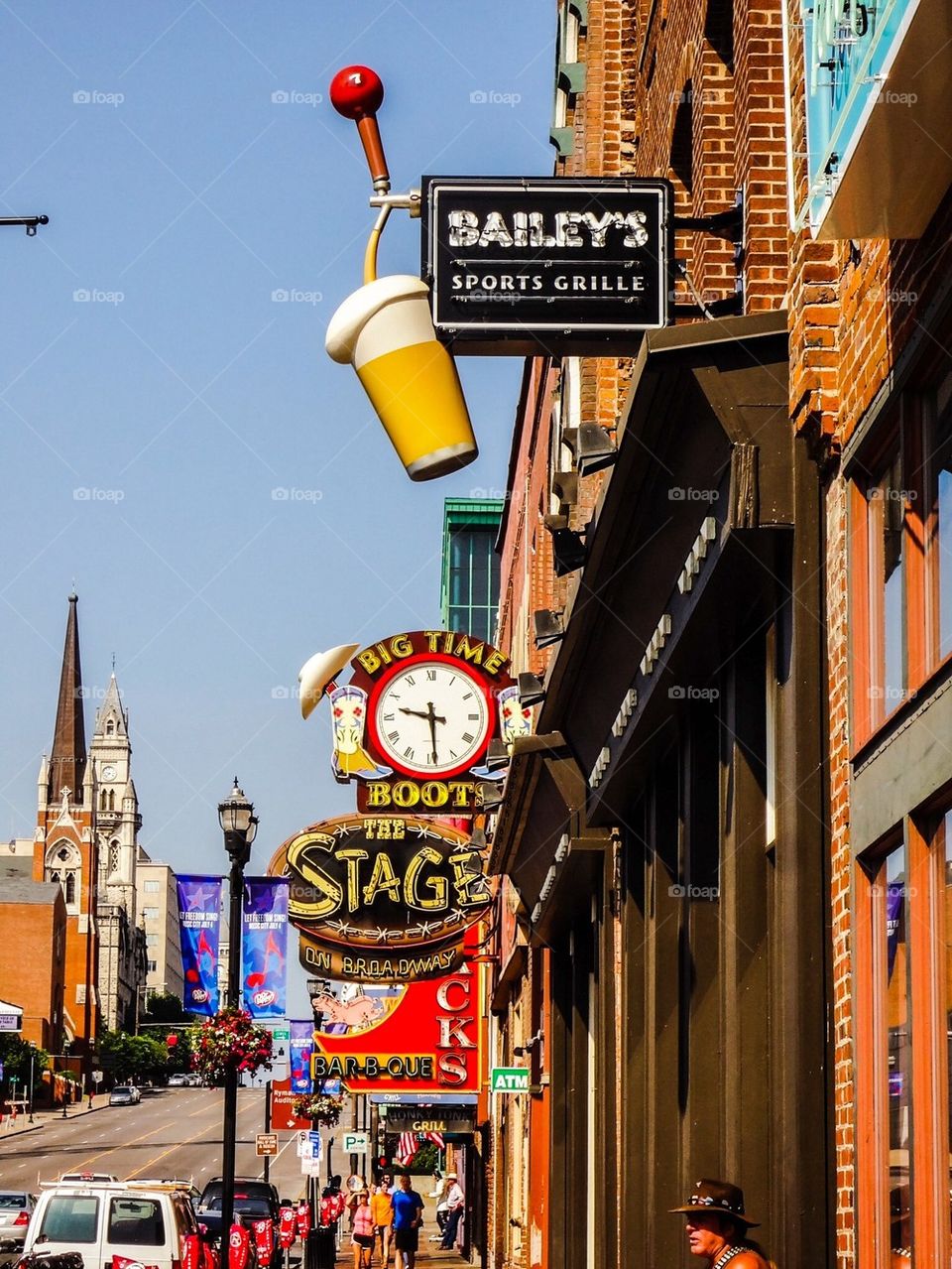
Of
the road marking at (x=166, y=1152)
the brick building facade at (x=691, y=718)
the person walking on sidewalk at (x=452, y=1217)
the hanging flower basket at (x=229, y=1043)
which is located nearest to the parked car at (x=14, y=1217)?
the person walking on sidewalk at (x=452, y=1217)

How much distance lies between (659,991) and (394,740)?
12.2m

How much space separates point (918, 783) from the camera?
672cm

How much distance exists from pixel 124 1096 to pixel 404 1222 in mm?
113202

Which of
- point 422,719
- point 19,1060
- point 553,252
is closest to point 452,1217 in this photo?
point 422,719

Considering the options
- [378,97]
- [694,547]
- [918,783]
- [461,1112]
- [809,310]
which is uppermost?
[378,97]

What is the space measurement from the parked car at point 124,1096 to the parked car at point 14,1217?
9817 cm

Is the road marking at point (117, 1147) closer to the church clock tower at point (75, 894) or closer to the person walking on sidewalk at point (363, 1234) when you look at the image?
the person walking on sidewalk at point (363, 1234)

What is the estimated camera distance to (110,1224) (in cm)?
2259

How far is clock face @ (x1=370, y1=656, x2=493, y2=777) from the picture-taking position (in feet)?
78.1

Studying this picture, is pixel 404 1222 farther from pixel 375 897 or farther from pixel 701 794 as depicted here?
pixel 701 794

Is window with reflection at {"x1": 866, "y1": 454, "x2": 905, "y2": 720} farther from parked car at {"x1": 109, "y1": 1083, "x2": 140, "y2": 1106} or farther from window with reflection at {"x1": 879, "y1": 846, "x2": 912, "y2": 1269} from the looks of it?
parked car at {"x1": 109, "y1": 1083, "x2": 140, "y2": 1106}

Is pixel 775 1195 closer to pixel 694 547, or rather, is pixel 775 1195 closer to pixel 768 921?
pixel 768 921

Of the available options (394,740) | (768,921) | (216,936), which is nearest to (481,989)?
(216,936)

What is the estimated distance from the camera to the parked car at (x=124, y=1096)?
5472 inches
